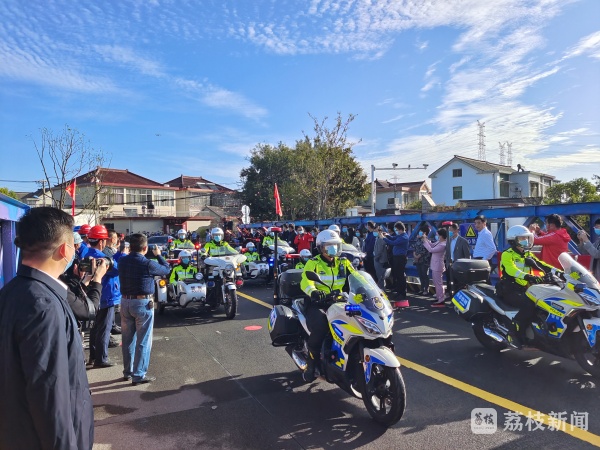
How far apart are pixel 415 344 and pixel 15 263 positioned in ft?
23.8

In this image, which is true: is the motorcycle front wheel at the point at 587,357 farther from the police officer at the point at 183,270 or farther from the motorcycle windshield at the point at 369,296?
the police officer at the point at 183,270

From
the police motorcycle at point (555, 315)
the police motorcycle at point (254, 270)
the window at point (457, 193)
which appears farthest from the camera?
the window at point (457, 193)

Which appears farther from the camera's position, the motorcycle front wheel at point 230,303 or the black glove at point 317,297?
the motorcycle front wheel at point 230,303

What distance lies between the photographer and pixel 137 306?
17.5 feet

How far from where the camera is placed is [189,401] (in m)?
4.78

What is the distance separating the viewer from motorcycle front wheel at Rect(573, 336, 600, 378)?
16.1 feet

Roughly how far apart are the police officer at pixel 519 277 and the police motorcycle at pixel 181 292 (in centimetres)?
573

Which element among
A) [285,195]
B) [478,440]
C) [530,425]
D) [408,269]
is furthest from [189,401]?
[285,195]

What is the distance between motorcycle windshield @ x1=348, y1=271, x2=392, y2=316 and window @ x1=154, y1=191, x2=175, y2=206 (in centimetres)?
4793

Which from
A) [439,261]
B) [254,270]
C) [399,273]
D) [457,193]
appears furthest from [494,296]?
[457,193]

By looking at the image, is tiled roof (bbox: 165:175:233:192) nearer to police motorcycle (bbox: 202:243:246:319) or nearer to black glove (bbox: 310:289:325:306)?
police motorcycle (bbox: 202:243:246:319)

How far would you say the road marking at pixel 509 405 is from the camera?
379 cm

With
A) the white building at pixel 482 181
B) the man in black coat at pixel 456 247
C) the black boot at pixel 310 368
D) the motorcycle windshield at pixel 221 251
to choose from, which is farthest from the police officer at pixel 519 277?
the white building at pixel 482 181

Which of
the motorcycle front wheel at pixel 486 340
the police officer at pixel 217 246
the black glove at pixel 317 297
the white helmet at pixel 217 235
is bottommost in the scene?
the motorcycle front wheel at pixel 486 340
